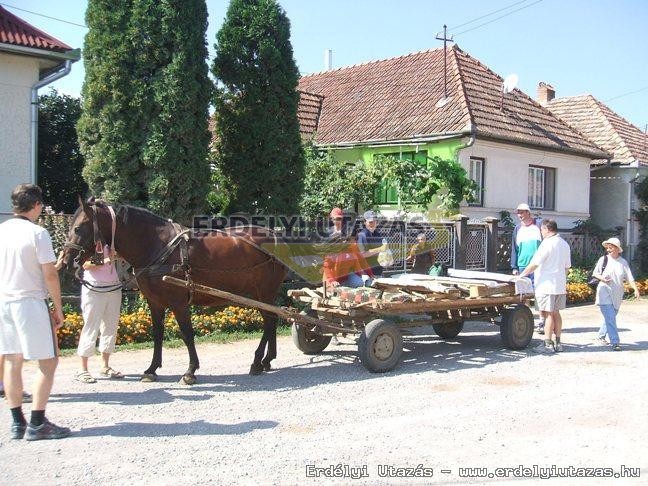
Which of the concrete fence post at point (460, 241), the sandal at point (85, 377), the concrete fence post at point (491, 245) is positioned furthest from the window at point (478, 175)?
the sandal at point (85, 377)

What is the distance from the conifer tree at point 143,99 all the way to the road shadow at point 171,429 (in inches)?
216

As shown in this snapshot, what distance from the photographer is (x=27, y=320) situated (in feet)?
16.7

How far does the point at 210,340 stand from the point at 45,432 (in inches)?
180

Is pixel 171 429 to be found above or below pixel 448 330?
below

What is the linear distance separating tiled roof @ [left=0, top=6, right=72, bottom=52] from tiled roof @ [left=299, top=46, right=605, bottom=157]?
7560 mm

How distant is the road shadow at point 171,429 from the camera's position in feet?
17.4

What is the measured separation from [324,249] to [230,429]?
11.4 feet

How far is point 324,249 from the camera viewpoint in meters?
8.47

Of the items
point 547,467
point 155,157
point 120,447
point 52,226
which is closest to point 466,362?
point 547,467

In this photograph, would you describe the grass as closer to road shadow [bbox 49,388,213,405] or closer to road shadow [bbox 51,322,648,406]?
road shadow [bbox 51,322,648,406]

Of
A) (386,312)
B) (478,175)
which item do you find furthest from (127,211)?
(478,175)

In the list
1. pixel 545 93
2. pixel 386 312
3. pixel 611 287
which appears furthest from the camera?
pixel 545 93

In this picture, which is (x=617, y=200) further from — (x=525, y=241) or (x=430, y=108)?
(x=525, y=241)

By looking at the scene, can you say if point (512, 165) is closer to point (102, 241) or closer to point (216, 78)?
point (216, 78)
